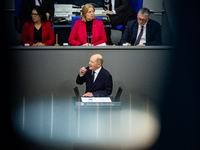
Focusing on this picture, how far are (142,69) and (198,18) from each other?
5.82 feet

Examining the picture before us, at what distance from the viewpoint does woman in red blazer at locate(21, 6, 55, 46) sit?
332cm

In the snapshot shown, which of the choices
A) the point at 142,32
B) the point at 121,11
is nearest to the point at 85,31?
the point at 142,32

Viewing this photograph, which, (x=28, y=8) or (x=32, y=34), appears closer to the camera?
(x=32, y=34)

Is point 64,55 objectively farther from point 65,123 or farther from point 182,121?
point 182,121

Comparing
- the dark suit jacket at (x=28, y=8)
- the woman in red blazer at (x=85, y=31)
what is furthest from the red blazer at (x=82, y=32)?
the dark suit jacket at (x=28, y=8)

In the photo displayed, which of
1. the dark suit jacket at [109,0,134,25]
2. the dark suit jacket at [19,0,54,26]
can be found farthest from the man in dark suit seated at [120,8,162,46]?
the dark suit jacket at [19,0,54,26]

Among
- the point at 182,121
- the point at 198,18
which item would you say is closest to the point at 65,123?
the point at 182,121

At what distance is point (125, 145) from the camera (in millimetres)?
1891

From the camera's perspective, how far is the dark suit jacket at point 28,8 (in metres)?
3.87

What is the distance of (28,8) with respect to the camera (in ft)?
12.7

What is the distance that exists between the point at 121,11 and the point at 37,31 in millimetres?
1394

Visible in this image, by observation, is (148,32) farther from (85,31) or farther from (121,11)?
(121,11)

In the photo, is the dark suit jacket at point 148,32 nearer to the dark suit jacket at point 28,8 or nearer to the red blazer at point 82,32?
the red blazer at point 82,32

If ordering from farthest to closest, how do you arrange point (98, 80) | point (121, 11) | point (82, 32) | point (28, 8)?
point (121, 11)
point (28, 8)
point (82, 32)
point (98, 80)
